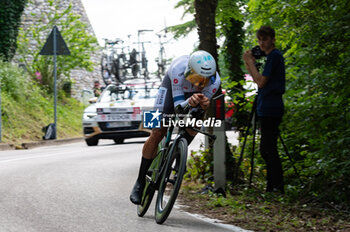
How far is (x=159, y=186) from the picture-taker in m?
6.07

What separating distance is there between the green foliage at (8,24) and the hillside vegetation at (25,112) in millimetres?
693

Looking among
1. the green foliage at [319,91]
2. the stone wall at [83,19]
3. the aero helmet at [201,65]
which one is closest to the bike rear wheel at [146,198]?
the aero helmet at [201,65]

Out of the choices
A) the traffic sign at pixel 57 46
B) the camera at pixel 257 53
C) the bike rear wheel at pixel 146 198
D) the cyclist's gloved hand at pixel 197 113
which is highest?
the traffic sign at pixel 57 46

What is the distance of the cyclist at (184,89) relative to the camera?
5.71 meters

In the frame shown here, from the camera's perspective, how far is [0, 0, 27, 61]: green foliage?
25.0 metres

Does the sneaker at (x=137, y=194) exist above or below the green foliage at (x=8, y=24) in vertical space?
below

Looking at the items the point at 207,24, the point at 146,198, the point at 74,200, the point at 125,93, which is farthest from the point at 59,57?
the point at 146,198

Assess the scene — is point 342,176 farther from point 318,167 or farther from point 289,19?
point 289,19

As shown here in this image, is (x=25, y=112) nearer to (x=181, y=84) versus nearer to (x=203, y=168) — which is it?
(x=203, y=168)

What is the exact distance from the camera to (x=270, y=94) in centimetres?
734

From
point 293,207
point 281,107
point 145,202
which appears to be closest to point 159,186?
point 145,202

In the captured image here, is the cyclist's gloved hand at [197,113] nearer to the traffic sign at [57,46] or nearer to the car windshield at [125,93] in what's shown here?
the car windshield at [125,93]

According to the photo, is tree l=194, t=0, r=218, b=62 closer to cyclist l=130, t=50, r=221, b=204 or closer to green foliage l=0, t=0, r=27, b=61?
cyclist l=130, t=50, r=221, b=204

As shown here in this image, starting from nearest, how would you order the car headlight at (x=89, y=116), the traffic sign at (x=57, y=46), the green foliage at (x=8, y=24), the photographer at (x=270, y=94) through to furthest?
the photographer at (x=270, y=94) < the car headlight at (x=89, y=116) < the traffic sign at (x=57, y=46) < the green foliage at (x=8, y=24)
